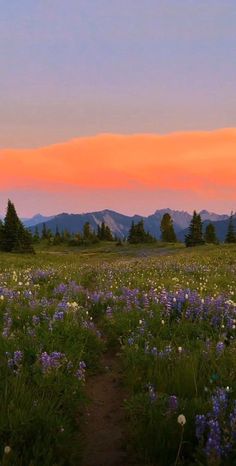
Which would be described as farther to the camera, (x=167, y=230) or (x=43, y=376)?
(x=167, y=230)

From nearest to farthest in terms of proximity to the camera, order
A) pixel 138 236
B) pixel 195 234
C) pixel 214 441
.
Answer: pixel 214 441
pixel 195 234
pixel 138 236

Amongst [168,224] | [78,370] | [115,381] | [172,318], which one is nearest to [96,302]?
[172,318]

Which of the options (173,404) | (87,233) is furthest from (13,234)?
(173,404)

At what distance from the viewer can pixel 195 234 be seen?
85.3 metres

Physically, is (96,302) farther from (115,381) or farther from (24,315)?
(115,381)

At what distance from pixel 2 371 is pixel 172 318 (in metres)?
4.08

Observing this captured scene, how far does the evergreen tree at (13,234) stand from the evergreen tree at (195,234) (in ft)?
93.9

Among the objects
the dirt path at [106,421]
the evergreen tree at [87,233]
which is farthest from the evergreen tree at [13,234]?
the dirt path at [106,421]

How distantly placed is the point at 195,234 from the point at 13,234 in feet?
110

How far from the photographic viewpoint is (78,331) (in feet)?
25.5

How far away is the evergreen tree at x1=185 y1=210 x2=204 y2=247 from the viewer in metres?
82.9

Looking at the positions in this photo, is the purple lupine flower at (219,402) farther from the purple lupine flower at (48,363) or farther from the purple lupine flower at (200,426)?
the purple lupine flower at (48,363)

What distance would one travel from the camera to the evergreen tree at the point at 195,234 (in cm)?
8288

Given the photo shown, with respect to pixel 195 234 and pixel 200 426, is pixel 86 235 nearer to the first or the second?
pixel 195 234
